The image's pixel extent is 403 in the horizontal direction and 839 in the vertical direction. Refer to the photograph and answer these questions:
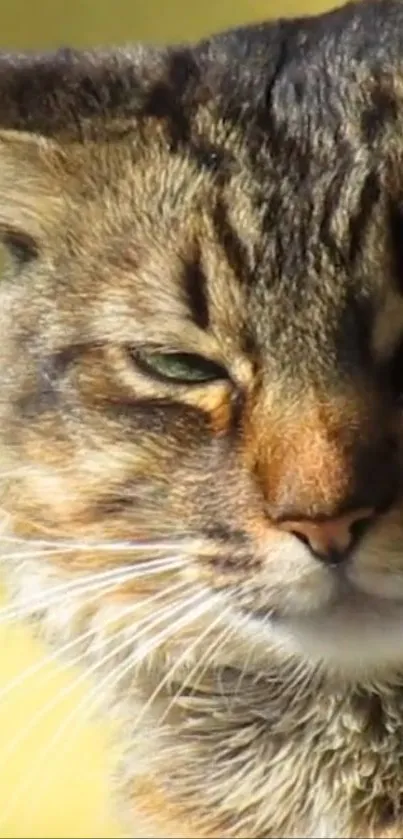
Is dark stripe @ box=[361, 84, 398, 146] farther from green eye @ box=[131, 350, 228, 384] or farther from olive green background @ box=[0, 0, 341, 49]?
olive green background @ box=[0, 0, 341, 49]

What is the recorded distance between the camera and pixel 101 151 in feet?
2.84

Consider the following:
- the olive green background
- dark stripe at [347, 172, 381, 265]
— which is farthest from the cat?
the olive green background

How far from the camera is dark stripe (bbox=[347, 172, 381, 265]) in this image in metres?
0.79

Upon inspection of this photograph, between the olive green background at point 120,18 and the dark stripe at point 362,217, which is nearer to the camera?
the dark stripe at point 362,217

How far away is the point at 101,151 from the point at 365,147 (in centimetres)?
→ 17

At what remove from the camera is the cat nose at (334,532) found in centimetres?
74

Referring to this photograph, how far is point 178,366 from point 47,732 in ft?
1.35

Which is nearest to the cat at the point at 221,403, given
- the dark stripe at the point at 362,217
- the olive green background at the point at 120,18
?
the dark stripe at the point at 362,217

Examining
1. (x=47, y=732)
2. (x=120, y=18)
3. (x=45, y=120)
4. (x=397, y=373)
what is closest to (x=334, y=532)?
(x=397, y=373)

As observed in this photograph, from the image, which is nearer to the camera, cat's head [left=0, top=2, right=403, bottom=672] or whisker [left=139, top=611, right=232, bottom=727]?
cat's head [left=0, top=2, right=403, bottom=672]

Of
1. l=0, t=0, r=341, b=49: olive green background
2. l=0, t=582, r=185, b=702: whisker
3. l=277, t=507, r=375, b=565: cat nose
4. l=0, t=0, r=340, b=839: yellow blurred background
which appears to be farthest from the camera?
l=0, t=0, r=341, b=49: olive green background

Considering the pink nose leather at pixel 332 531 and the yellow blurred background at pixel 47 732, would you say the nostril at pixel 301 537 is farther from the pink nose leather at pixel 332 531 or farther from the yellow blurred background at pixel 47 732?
the yellow blurred background at pixel 47 732

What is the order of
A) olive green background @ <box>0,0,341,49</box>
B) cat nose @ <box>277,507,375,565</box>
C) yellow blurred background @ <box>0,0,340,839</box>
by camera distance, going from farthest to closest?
1. olive green background @ <box>0,0,341,49</box>
2. yellow blurred background @ <box>0,0,340,839</box>
3. cat nose @ <box>277,507,375,565</box>

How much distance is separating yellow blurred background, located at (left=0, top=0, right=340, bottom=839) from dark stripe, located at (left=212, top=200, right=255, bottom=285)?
13.4 inches
